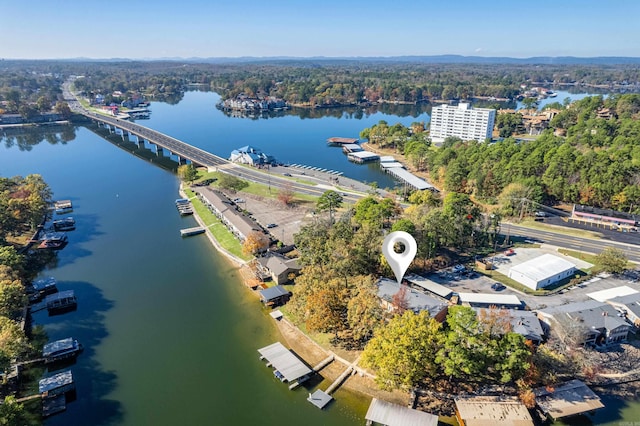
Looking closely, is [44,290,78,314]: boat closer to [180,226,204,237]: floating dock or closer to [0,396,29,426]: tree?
[0,396,29,426]: tree

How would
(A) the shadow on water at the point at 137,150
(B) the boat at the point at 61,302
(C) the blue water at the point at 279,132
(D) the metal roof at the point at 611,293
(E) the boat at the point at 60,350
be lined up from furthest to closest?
(A) the shadow on water at the point at 137,150 → (C) the blue water at the point at 279,132 → (B) the boat at the point at 61,302 → (D) the metal roof at the point at 611,293 → (E) the boat at the point at 60,350

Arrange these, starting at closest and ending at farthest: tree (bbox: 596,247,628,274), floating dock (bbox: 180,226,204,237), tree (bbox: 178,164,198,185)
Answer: tree (bbox: 596,247,628,274) < floating dock (bbox: 180,226,204,237) < tree (bbox: 178,164,198,185)

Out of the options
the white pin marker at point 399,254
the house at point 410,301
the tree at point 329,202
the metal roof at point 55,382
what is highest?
the white pin marker at point 399,254

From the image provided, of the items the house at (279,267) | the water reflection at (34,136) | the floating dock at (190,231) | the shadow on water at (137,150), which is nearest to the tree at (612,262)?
the house at (279,267)

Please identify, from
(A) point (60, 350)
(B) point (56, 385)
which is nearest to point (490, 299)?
(B) point (56, 385)

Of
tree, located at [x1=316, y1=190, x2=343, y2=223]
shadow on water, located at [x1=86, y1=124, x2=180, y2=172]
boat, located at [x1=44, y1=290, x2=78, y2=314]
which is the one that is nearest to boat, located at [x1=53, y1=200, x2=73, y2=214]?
shadow on water, located at [x1=86, y1=124, x2=180, y2=172]

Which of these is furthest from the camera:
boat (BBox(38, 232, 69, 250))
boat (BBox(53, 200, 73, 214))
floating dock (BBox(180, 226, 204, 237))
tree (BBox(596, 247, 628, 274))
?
boat (BBox(53, 200, 73, 214))

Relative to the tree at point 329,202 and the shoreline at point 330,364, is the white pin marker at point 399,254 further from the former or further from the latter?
the tree at point 329,202
